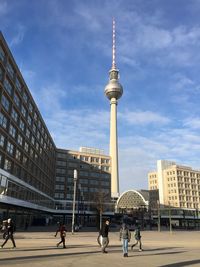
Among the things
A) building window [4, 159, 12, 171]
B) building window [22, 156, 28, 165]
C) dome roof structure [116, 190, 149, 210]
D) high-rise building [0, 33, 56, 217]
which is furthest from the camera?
dome roof structure [116, 190, 149, 210]

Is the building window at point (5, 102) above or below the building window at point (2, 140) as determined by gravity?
above

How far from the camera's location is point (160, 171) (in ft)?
494

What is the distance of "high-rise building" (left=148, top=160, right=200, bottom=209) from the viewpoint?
138625mm

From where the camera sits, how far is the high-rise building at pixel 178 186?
5458 inches

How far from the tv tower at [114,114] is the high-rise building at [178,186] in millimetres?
25772

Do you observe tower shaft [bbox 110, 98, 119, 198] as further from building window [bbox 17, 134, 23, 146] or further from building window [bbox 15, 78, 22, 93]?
building window [bbox 15, 78, 22, 93]

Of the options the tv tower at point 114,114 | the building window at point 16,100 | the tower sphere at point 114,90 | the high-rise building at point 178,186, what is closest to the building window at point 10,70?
the building window at point 16,100

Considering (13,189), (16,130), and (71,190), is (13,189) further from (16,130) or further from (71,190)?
(71,190)

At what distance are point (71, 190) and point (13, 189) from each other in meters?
61.4

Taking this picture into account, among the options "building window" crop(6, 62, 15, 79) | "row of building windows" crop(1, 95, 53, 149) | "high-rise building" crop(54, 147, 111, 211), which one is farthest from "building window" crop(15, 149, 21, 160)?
"high-rise building" crop(54, 147, 111, 211)

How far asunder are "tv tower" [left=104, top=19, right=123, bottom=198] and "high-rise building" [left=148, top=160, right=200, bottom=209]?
25772 mm

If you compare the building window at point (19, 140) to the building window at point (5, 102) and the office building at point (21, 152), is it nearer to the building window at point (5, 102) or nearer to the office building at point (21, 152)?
the office building at point (21, 152)

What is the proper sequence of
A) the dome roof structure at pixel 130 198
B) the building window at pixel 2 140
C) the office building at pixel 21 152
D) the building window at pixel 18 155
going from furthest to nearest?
the dome roof structure at pixel 130 198, the building window at pixel 18 155, the office building at pixel 21 152, the building window at pixel 2 140

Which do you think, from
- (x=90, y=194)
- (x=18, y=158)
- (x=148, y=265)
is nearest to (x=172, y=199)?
(x=90, y=194)
